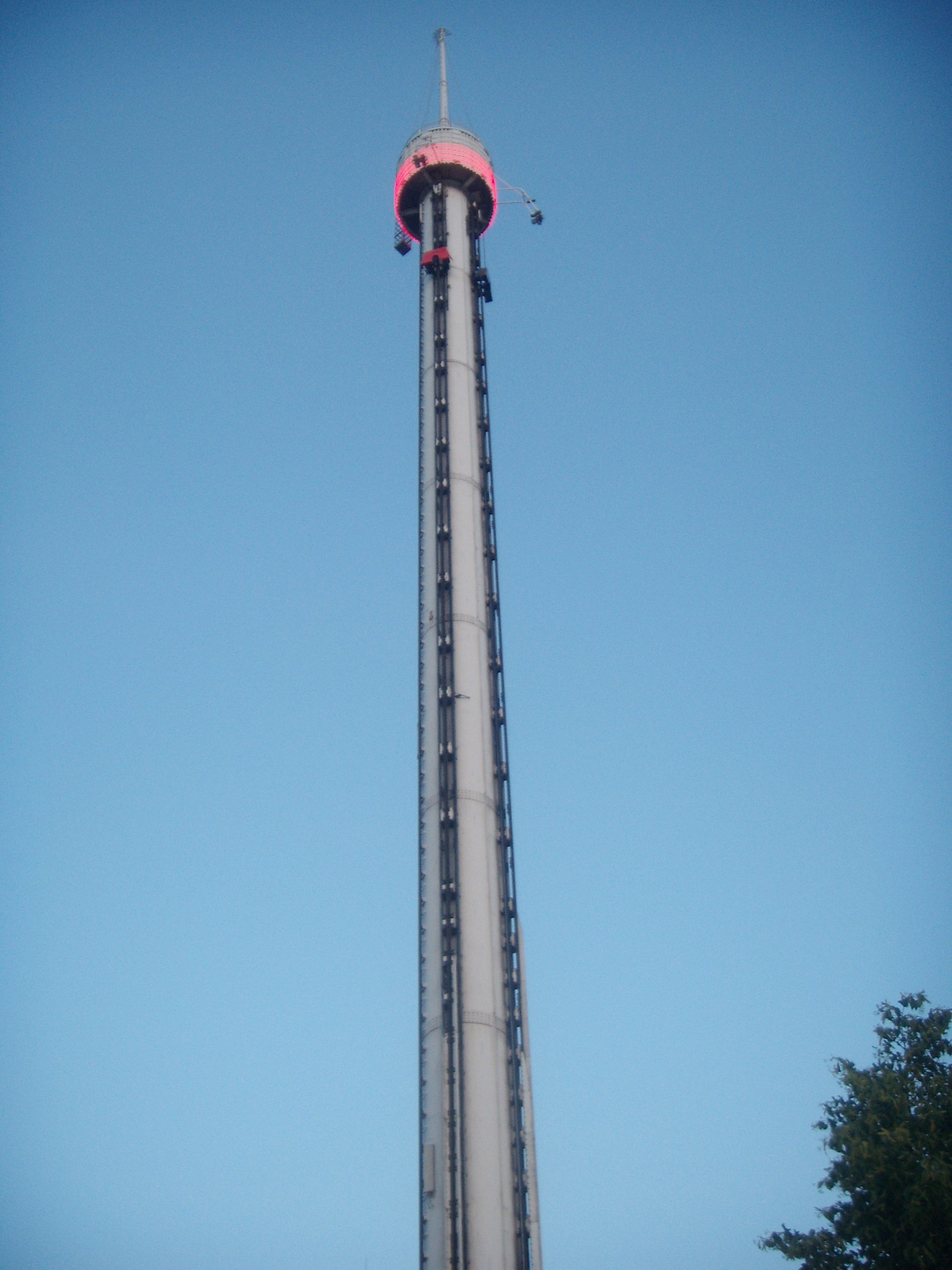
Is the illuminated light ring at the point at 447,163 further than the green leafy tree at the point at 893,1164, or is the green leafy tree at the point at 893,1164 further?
the illuminated light ring at the point at 447,163

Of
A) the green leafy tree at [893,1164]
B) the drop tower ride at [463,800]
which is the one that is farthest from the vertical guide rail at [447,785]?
the green leafy tree at [893,1164]

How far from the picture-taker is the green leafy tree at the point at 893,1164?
156ft

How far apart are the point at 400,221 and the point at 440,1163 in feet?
205

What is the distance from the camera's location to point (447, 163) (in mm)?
88875

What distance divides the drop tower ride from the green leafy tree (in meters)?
12.6

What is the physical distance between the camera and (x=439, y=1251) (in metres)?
55.2

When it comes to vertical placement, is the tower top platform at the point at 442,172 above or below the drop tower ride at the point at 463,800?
above

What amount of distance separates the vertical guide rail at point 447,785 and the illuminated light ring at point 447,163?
2.76 m

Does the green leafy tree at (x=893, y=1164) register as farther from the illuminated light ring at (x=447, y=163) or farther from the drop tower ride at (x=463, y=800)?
the illuminated light ring at (x=447, y=163)

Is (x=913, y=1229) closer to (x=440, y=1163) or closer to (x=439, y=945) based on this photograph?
(x=440, y=1163)

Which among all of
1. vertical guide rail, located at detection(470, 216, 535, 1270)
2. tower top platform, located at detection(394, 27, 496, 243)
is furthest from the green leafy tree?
tower top platform, located at detection(394, 27, 496, 243)

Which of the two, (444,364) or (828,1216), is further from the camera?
(444,364)

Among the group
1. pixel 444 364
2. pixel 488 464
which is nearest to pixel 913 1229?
pixel 488 464

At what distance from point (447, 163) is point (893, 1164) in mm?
67773
